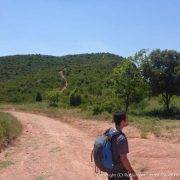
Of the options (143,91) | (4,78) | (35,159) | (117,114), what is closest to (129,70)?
(143,91)

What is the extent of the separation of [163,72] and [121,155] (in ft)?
97.1

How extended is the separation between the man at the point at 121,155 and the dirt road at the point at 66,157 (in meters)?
4.29

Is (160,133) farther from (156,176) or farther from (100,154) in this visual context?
(100,154)

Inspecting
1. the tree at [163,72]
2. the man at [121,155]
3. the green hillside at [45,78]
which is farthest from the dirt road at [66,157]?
the green hillside at [45,78]

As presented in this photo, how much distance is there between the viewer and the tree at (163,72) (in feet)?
116

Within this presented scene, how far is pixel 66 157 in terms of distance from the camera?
14.8m

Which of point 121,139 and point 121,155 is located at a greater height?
point 121,139

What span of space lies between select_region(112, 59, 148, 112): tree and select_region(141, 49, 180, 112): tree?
3.02 ft

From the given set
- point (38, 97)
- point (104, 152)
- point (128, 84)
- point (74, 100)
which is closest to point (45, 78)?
point (38, 97)

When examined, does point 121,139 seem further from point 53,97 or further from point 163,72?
point 53,97

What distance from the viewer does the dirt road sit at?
39.6 ft

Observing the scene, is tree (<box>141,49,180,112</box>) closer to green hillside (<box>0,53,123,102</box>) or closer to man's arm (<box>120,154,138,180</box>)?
green hillside (<box>0,53,123,102</box>)

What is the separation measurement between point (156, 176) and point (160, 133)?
9069mm

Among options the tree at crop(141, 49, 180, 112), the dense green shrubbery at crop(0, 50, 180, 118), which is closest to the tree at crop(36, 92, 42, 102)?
the dense green shrubbery at crop(0, 50, 180, 118)
